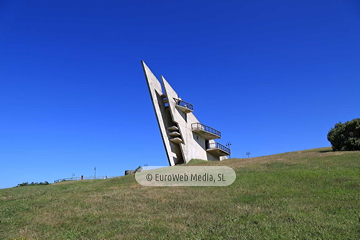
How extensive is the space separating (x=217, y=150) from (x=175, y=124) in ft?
39.4

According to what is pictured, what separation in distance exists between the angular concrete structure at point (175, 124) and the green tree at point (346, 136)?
17605 millimetres

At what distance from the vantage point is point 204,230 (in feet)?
30.1

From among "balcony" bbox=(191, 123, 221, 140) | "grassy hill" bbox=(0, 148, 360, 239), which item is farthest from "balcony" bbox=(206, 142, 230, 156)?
"grassy hill" bbox=(0, 148, 360, 239)

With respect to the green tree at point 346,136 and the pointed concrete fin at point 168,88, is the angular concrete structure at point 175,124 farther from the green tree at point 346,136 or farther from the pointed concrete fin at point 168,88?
the green tree at point 346,136

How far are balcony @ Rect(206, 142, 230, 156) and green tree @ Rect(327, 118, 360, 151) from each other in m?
17.5

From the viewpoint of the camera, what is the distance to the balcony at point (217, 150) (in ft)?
159

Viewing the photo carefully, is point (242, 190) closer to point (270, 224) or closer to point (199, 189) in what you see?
point (199, 189)

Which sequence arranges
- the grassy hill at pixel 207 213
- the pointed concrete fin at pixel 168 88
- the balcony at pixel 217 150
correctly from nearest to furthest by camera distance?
the grassy hill at pixel 207 213 < the pointed concrete fin at pixel 168 88 < the balcony at pixel 217 150

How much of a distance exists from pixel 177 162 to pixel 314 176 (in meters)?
23.6

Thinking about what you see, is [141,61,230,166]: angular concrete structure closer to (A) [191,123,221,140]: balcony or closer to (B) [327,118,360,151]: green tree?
(A) [191,123,221,140]: balcony

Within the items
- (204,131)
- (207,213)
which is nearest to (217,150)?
(204,131)

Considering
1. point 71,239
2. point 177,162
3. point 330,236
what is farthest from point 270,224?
point 177,162

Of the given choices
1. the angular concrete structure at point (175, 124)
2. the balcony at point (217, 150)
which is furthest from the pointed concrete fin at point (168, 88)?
the balcony at point (217, 150)

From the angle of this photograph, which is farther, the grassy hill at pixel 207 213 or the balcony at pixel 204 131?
the balcony at pixel 204 131
